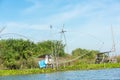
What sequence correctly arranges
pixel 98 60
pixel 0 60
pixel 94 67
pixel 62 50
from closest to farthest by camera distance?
pixel 94 67 < pixel 0 60 < pixel 98 60 < pixel 62 50

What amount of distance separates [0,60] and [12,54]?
2.02 meters

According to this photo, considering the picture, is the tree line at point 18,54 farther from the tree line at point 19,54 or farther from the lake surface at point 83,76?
the lake surface at point 83,76

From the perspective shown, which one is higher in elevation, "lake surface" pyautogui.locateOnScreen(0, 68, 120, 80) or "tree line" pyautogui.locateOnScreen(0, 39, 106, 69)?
"tree line" pyautogui.locateOnScreen(0, 39, 106, 69)

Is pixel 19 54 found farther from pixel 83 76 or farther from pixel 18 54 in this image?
pixel 83 76

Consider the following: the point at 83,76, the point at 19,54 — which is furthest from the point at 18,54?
the point at 83,76

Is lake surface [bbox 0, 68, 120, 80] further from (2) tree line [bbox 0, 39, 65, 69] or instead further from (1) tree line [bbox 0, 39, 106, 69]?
(2) tree line [bbox 0, 39, 65, 69]

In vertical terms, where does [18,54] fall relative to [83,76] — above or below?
above

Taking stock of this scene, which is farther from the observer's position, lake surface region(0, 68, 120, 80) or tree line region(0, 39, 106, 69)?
tree line region(0, 39, 106, 69)

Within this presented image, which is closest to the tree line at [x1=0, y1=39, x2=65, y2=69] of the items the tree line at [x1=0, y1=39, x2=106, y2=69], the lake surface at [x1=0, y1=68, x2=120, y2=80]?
the tree line at [x1=0, y1=39, x2=106, y2=69]

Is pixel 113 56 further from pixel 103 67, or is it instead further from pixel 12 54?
pixel 12 54

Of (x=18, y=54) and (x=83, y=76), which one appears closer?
(x=83, y=76)

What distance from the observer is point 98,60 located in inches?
1957

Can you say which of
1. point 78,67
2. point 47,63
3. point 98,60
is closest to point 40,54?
point 47,63

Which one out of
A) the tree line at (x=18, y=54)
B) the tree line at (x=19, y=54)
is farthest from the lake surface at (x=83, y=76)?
the tree line at (x=18, y=54)
